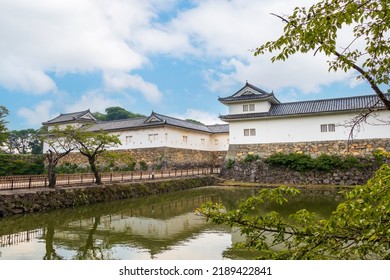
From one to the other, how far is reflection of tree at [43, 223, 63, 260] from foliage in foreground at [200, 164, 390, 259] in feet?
14.6

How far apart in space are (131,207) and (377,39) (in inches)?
440

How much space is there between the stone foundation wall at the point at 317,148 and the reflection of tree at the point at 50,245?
16.7 metres

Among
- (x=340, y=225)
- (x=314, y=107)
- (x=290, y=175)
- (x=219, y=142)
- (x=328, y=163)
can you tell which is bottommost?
(x=290, y=175)

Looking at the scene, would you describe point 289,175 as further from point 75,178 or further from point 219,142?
point 75,178

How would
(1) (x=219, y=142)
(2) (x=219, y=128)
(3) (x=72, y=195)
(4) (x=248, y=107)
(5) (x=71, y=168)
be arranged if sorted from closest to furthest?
(3) (x=72, y=195) < (4) (x=248, y=107) < (5) (x=71, y=168) < (1) (x=219, y=142) < (2) (x=219, y=128)

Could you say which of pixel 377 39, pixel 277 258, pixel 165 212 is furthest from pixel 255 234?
pixel 165 212

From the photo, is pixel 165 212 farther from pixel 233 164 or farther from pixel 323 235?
pixel 233 164

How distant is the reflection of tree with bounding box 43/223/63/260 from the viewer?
5.92 metres

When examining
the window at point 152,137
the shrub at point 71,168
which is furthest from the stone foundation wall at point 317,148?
the shrub at point 71,168

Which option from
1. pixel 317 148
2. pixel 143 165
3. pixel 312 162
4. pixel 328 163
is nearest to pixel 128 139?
pixel 143 165

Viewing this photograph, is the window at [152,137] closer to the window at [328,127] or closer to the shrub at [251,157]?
the shrub at [251,157]

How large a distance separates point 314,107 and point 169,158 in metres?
12.1

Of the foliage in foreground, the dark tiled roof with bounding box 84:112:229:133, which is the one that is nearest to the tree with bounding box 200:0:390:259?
the foliage in foreground

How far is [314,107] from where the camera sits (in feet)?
72.9
